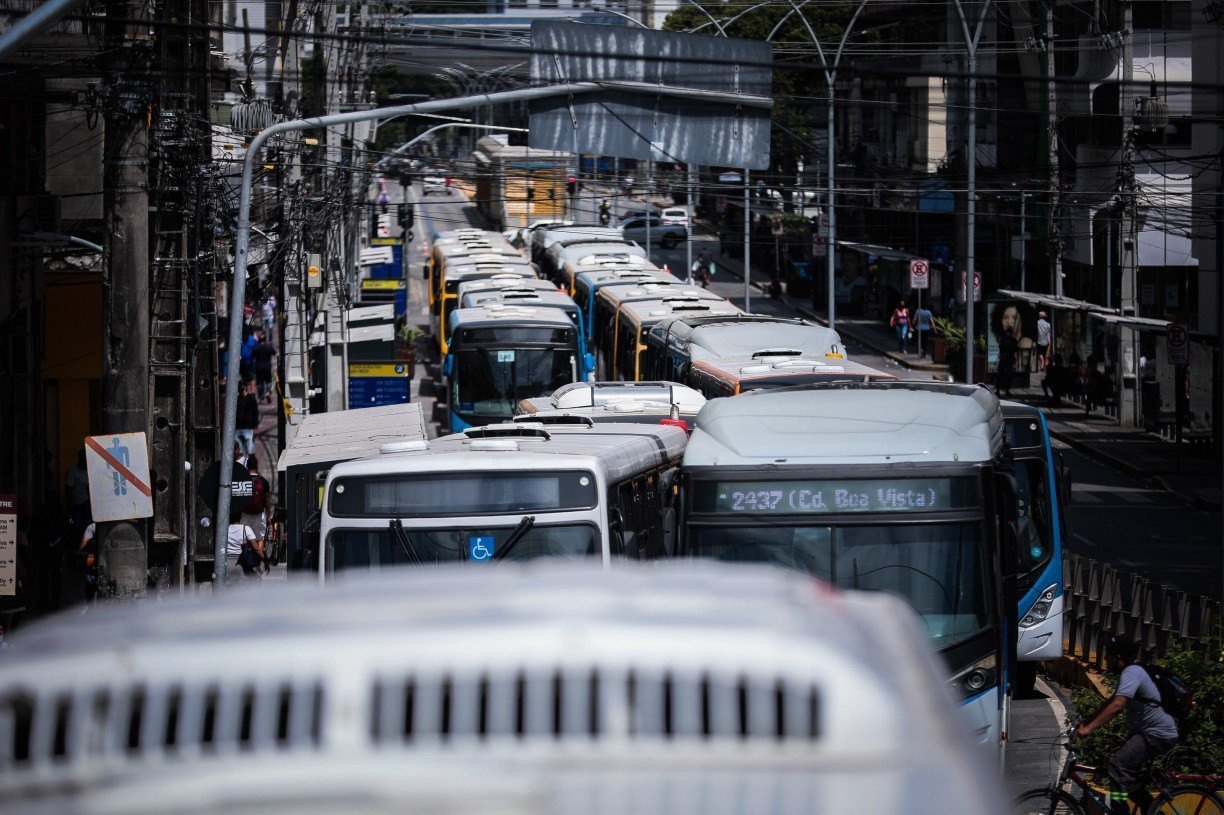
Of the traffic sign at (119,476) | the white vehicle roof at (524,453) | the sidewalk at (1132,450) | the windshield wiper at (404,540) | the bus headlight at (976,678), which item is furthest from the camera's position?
the sidewalk at (1132,450)

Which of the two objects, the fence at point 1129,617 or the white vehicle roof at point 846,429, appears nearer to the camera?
the white vehicle roof at point 846,429

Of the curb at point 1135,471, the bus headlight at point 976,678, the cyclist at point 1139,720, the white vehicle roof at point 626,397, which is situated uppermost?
the white vehicle roof at point 626,397

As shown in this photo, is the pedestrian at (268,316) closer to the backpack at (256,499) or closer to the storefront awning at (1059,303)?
the storefront awning at (1059,303)

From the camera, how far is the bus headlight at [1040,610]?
14344 millimetres

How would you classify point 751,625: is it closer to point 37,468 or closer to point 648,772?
point 648,772

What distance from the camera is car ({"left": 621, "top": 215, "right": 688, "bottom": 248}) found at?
76.9 meters

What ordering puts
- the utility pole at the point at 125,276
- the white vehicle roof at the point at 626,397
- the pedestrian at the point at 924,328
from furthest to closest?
the pedestrian at the point at 924,328
the white vehicle roof at the point at 626,397
the utility pole at the point at 125,276

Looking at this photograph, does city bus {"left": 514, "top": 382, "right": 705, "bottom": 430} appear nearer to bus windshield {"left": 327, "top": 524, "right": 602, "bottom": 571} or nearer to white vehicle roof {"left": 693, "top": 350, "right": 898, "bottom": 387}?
white vehicle roof {"left": 693, "top": 350, "right": 898, "bottom": 387}

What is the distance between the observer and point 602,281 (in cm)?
3622

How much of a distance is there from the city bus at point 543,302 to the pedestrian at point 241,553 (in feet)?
31.7

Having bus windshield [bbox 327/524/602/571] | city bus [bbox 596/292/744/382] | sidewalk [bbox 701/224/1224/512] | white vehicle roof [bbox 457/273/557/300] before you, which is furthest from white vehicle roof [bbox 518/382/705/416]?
white vehicle roof [bbox 457/273/557/300]

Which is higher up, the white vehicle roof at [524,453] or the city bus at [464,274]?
the city bus at [464,274]

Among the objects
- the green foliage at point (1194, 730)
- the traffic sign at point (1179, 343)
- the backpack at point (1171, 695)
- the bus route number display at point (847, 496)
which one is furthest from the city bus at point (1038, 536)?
the traffic sign at point (1179, 343)

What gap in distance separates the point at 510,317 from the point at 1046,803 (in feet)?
60.0
